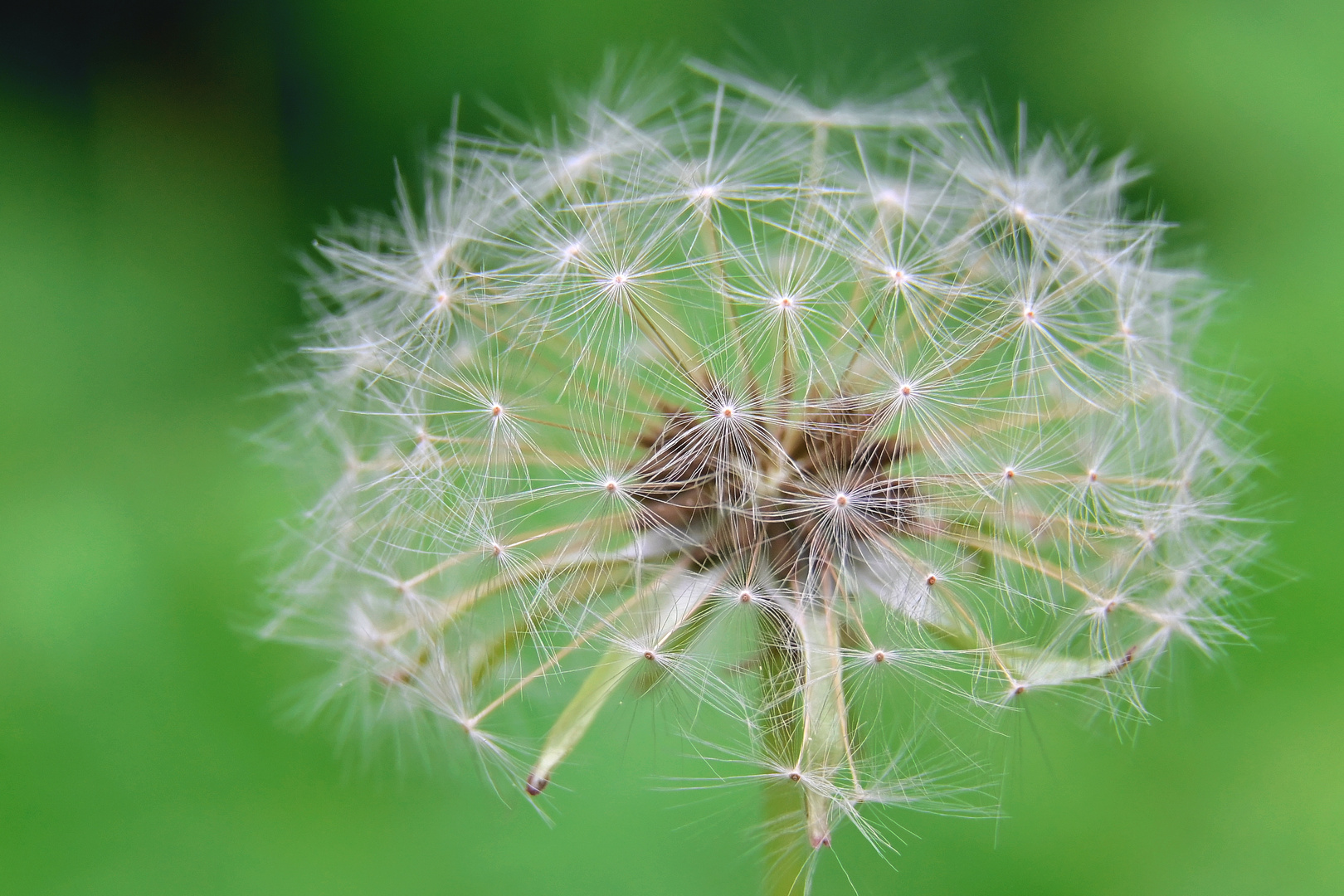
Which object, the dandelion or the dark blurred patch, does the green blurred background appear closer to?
the dark blurred patch

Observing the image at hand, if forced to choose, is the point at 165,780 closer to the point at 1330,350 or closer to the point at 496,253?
the point at 496,253

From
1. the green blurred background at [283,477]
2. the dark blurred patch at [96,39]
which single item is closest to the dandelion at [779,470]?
the green blurred background at [283,477]

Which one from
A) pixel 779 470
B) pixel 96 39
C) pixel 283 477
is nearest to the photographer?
pixel 779 470

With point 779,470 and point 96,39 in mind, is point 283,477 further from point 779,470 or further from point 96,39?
point 96,39

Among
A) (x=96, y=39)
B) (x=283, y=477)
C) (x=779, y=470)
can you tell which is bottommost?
(x=283, y=477)

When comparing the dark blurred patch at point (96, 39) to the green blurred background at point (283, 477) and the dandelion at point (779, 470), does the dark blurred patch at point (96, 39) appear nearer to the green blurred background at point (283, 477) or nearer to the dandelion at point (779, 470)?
the green blurred background at point (283, 477)

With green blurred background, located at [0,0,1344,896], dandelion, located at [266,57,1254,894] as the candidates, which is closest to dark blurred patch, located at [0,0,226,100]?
green blurred background, located at [0,0,1344,896]

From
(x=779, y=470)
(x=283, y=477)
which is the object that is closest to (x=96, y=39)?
(x=283, y=477)
